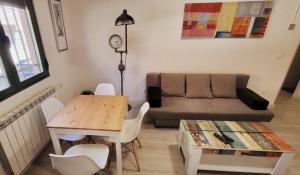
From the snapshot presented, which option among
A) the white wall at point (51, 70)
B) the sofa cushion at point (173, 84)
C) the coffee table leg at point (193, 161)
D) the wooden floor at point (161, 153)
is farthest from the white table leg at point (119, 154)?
the sofa cushion at point (173, 84)

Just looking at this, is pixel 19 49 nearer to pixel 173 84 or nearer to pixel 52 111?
pixel 52 111

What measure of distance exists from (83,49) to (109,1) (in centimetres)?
107

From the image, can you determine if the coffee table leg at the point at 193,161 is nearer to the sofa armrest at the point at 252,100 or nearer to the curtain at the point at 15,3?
the sofa armrest at the point at 252,100

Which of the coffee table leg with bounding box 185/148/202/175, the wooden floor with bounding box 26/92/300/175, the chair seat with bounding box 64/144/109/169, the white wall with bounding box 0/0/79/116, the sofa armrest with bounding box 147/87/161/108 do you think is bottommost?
the wooden floor with bounding box 26/92/300/175

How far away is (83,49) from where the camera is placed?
Result: 3.09 metres

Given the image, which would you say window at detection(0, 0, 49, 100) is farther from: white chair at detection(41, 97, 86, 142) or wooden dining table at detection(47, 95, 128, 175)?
wooden dining table at detection(47, 95, 128, 175)

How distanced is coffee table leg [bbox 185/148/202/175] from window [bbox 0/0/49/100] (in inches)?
82.0

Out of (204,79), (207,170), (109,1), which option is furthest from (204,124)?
(109,1)

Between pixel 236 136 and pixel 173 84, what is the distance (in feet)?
4.80

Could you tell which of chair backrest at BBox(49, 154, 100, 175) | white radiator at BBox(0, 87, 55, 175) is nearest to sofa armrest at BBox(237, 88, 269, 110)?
chair backrest at BBox(49, 154, 100, 175)

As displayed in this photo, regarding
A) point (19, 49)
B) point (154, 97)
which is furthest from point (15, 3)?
point (154, 97)

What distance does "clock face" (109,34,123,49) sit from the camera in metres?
2.87

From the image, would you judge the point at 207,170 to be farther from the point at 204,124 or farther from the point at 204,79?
the point at 204,79

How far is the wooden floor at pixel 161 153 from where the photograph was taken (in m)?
1.87
